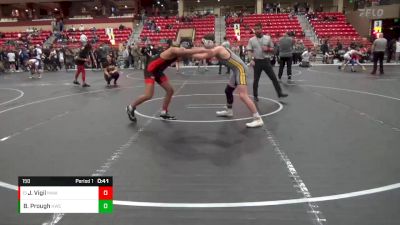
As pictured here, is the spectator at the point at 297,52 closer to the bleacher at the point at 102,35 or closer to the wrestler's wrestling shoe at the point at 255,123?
the bleacher at the point at 102,35

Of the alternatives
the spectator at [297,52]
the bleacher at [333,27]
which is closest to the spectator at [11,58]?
the spectator at [297,52]

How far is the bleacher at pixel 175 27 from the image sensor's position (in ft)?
94.2

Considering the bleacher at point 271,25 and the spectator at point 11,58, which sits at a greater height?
the bleacher at point 271,25

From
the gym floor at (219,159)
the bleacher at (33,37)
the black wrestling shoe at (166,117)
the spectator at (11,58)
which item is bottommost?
the gym floor at (219,159)

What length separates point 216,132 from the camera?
5.47 metres

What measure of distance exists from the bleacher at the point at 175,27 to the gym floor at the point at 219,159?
2134cm

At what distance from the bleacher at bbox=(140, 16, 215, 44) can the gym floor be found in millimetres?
21341

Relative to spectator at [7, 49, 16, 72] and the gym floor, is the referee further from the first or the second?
spectator at [7, 49, 16, 72]

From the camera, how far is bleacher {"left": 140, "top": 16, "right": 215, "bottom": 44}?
94.2 feet

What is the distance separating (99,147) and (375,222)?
3360mm

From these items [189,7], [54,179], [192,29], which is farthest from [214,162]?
[189,7]
